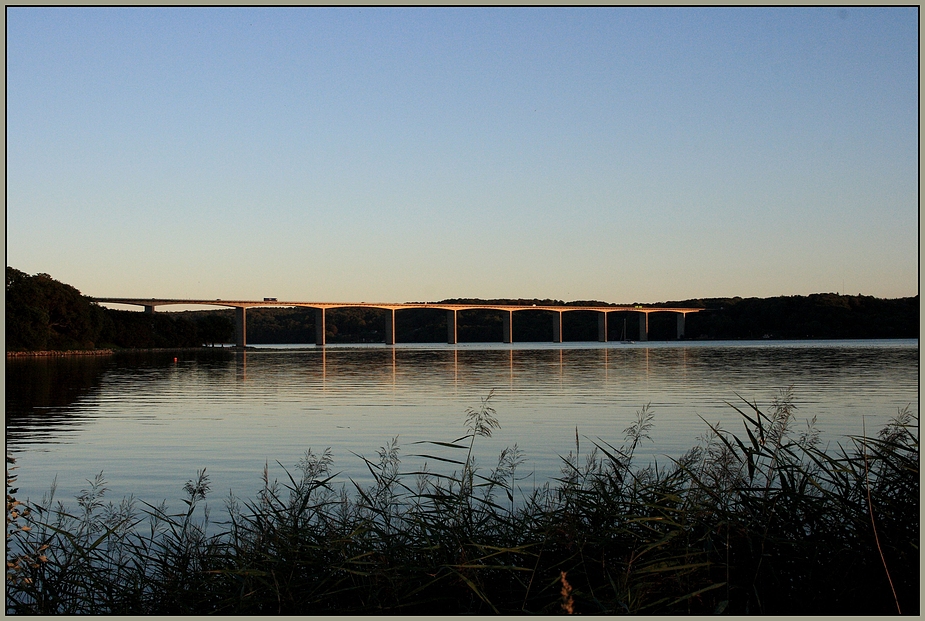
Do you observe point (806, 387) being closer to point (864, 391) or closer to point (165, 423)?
point (864, 391)

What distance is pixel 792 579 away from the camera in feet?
19.0

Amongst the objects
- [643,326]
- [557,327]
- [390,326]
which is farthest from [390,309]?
[643,326]

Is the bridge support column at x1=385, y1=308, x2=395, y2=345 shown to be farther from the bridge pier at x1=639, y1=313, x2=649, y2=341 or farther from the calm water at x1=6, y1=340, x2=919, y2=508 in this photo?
the calm water at x1=6, y1=340, x2=919, y2=508

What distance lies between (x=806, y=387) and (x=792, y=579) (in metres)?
23.8

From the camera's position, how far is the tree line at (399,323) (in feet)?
273

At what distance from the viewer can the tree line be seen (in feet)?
273

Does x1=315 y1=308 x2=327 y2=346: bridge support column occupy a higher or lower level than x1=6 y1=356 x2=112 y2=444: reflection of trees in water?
higher

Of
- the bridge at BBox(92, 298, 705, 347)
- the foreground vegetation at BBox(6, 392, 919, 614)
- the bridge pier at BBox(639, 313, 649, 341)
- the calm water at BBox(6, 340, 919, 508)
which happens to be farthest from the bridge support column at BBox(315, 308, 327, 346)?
the foreground vegetation at BBox(6, 392, 919, 614)

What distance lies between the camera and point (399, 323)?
583 feet

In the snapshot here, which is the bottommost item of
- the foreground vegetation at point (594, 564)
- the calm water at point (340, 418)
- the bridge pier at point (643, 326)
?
Answer: the calm water at point (340, 418)

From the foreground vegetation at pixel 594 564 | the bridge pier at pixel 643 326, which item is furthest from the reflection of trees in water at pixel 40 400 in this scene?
the bridge pier at pixel 643 326

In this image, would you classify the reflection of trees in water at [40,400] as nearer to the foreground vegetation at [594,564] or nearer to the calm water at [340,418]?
the calm water at [340,418]

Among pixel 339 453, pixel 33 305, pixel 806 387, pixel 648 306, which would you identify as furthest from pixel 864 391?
pixel 648 306

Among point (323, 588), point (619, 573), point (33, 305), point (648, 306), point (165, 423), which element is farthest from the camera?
point (648, 306)
